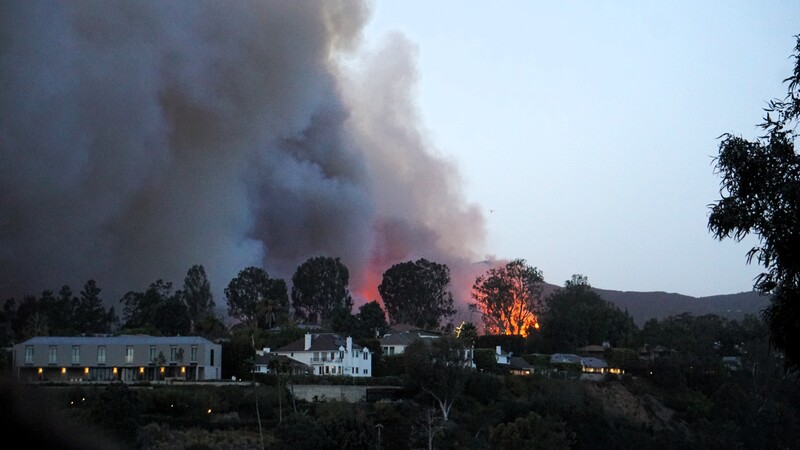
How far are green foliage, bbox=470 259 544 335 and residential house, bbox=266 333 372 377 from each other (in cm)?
3672

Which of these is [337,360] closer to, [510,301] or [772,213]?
[510,301]

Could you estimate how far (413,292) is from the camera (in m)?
128

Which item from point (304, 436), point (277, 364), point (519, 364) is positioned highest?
point (519, 364)

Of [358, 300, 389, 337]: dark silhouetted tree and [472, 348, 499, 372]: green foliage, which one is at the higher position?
[358, 300, 389, 337]: dark silhouetted tree

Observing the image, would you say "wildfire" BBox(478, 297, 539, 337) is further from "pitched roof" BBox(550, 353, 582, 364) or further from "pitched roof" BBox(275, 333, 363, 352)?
"pitched roof" BBox(275, 333, 363, 352)

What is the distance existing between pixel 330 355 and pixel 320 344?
2.32m

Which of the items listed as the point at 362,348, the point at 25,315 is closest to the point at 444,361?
the point at 362,348

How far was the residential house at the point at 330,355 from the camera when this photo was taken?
81.3m

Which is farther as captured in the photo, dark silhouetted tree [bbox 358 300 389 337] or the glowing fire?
the glowing fire

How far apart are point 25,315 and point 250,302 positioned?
2757 centimetres

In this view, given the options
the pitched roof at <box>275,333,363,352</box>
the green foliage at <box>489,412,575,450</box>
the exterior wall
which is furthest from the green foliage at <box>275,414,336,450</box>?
the pitched roof at <box>275,333,363,352</box>

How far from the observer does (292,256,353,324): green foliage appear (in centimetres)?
12088

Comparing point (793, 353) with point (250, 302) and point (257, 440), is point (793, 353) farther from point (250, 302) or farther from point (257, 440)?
point (250, 302)

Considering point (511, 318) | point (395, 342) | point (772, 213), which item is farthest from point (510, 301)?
point (772, 213)
